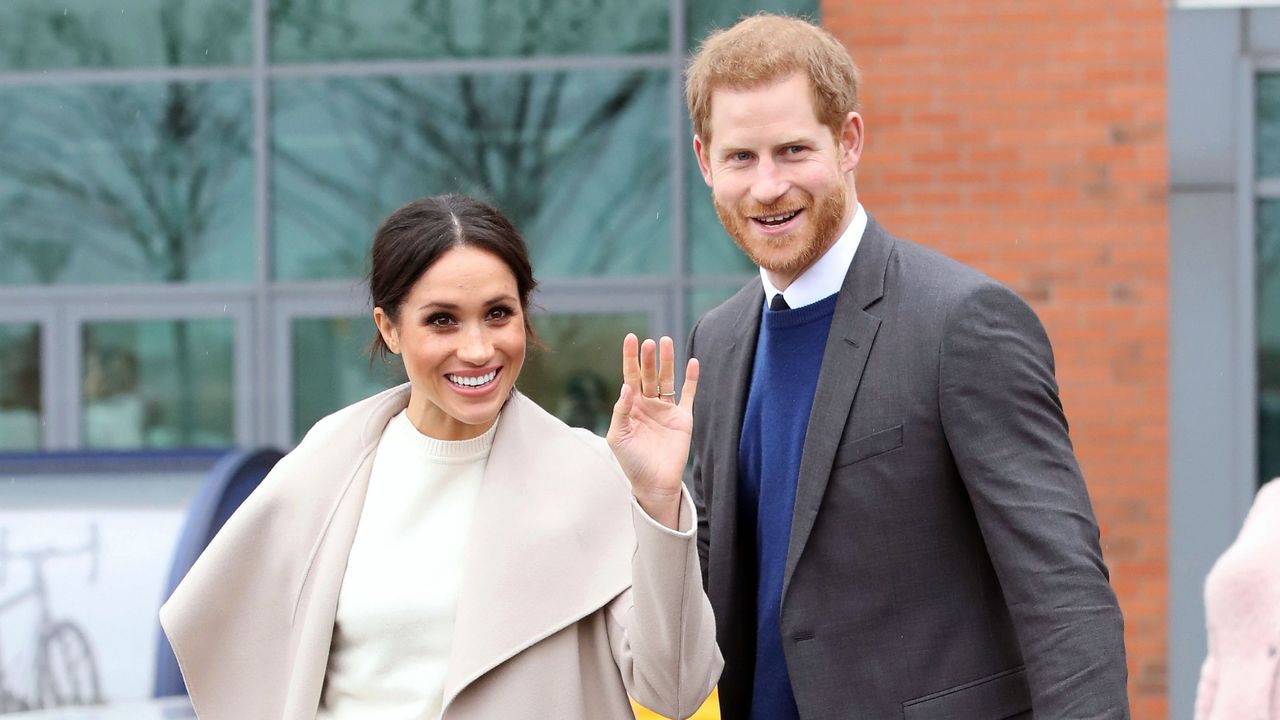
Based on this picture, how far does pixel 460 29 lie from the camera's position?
7.55 metres

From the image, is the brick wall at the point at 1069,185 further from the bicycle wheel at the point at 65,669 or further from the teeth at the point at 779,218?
the teeth at the point at 779,218

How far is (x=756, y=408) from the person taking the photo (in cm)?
254

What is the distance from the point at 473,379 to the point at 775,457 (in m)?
0.52

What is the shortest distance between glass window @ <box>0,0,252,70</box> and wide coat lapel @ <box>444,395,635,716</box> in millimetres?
5717

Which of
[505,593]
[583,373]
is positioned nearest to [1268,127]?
[583,373]

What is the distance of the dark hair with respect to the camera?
2.53 m

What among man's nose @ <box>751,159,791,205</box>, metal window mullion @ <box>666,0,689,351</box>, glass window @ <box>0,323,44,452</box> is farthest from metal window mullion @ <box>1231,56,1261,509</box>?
glass window @ <box>0,323,44,452</box>

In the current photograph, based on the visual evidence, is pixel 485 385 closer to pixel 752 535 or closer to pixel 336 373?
pixel 752 535

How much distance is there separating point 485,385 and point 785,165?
2.05 feet

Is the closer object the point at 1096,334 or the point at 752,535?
the point at 752,535

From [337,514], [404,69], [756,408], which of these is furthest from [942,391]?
[404,69]

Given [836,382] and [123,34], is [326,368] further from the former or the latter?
[836,382]

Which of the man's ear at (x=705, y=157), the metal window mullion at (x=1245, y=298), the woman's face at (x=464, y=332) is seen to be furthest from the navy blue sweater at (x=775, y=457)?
the metal window mullion at (x=1245, y=298)

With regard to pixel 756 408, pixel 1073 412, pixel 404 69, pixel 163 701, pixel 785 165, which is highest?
pixel 404 69
